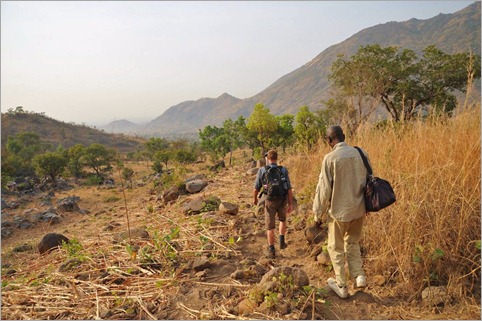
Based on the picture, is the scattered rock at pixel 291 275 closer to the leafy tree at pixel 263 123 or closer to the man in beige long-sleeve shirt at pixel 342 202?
the man in beige long-sleeve shirt at pixel 342 202

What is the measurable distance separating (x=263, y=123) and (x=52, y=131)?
54.1 metres

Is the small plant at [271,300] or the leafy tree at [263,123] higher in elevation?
the leafy tree at [263,123]

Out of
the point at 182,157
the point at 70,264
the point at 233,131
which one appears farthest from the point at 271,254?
the point at 182,157

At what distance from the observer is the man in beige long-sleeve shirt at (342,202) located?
10.6ft

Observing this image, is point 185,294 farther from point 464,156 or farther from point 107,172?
point 107,172

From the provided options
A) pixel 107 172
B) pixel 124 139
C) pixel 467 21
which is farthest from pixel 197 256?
pixel 467 21

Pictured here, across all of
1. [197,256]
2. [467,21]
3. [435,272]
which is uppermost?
[467,21]

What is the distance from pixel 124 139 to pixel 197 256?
247ft

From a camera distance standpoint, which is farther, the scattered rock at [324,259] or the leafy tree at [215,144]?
the leafy tree at [215,144]

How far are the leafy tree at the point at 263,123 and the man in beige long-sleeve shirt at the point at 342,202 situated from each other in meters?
20.5

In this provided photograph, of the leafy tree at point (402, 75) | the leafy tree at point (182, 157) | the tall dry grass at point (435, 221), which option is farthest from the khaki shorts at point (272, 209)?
the leafy tree at point (182, 157)

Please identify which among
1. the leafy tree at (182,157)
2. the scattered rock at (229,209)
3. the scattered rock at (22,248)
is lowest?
the scattered rock at (22,248)

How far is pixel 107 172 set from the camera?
29.8 meters

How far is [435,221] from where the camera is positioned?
344 centimetres
